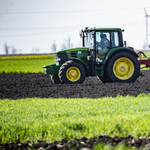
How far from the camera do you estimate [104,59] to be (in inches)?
531

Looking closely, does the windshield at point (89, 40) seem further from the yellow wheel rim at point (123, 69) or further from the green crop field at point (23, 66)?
the green crop field at point (23, 66)

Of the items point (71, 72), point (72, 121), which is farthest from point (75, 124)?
point (71, 72)

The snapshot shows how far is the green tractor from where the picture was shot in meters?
13.3

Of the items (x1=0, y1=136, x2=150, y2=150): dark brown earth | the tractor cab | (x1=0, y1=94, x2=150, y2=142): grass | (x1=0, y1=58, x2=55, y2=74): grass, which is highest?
the tractor cab

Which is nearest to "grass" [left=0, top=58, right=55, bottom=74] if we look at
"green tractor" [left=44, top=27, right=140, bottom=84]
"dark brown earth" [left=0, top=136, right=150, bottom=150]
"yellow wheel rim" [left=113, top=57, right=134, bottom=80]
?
"green tractor" [left=44, top=27, right=140, bottom=84]

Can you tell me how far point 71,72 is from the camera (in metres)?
13.4

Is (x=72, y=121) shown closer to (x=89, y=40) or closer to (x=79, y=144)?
(x=79, y=144)

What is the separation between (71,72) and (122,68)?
2.62m

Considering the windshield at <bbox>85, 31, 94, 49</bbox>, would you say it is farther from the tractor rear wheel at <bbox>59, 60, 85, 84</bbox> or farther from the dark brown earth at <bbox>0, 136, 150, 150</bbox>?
the dark brown earth at <bbox>0, 136, 150, 150</bbox>

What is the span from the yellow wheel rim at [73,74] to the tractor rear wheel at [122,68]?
4.68 ft

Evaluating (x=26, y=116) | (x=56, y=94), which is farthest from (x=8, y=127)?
(x=56, y=94)

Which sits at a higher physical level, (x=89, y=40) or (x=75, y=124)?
(x=89, y=40)

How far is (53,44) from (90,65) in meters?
149

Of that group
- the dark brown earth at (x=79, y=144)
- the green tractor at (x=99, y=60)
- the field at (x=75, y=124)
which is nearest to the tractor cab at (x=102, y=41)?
the green tractor at (x=99, y=60)
